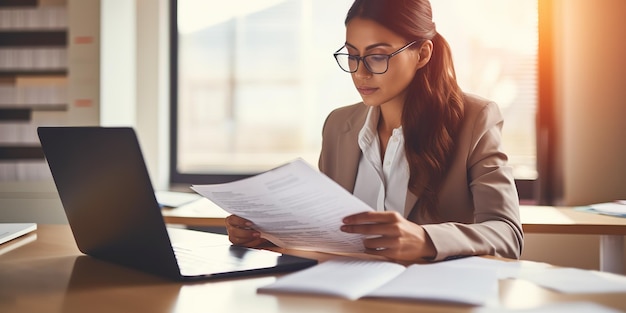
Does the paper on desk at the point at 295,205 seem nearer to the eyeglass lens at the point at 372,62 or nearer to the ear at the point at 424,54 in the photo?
the eyeglass lens at the point at 372,62

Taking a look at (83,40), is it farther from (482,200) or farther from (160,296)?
(160,296)

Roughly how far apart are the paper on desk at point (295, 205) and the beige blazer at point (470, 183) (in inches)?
7.0

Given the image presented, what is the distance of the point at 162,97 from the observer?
10.9ft

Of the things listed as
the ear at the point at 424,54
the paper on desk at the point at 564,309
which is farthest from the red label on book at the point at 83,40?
the paper on desk at the point at 564,309

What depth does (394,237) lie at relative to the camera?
1.08 m

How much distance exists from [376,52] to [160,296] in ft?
3.06

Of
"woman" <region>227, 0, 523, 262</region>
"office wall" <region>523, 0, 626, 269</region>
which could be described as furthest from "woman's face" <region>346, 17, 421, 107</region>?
"office wall" <region>523, 0, 626, 269</region>

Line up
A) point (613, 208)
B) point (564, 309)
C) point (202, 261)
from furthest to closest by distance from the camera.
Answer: point (613, 208), point (202, 261), point (564, 309)

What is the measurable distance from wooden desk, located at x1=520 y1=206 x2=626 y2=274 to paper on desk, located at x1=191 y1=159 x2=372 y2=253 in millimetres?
1362

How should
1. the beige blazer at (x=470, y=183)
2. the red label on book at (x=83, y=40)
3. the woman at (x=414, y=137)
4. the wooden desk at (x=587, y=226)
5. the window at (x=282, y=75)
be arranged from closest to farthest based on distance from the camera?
1. the beige blazer at (x=470, y=183)
2. the woman at (x=414, y=137)
3. the wooden desk at (x=587, y=226)
4. the red label on book at (x=83, y=40)
5. the window at (x=282, y=75)

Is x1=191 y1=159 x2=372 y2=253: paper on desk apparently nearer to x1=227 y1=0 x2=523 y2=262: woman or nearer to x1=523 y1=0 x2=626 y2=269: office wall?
x1=227 y1=0 x2=523 y2=262: woman

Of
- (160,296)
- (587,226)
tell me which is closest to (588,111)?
(587,226)

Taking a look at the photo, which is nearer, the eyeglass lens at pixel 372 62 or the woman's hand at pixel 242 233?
the woman's hand at pixel 242 233

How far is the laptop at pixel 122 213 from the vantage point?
93 cm
